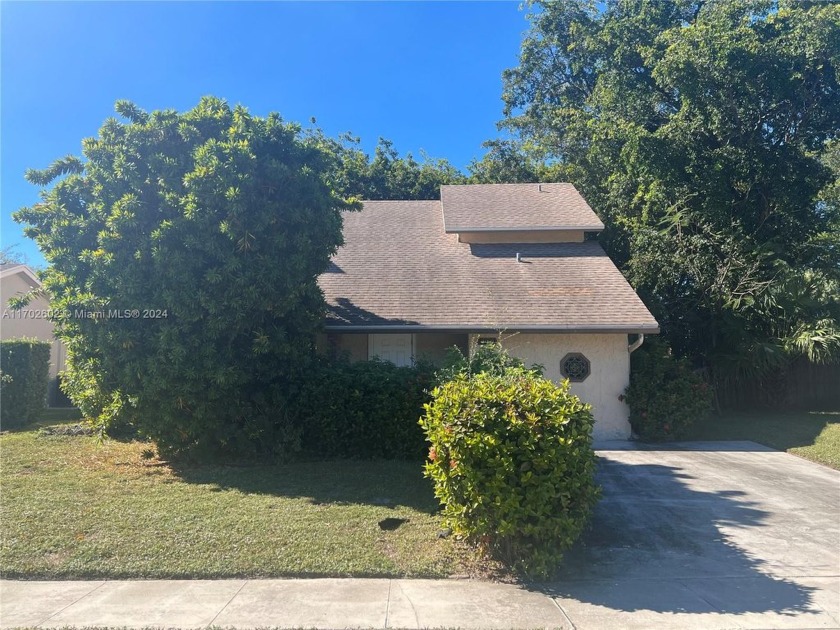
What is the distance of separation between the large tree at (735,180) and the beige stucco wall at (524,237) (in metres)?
2.28

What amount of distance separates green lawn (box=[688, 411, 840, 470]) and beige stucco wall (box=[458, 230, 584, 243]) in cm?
546

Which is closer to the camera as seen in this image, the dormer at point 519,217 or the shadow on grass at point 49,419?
the shadow on grass at point 49,419

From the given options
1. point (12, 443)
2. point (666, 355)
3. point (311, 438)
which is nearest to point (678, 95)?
point (666, 355)

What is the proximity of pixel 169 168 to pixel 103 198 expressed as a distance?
1.08m

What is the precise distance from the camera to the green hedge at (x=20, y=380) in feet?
40.0

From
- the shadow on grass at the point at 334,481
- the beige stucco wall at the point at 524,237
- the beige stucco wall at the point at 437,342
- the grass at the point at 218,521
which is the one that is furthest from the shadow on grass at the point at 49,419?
the beige stucco wall at the point at 524,237

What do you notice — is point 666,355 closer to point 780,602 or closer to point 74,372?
point 780,602

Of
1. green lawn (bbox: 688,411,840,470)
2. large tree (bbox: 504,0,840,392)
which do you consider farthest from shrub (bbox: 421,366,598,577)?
large tree (bbox: 504,0,840,392)

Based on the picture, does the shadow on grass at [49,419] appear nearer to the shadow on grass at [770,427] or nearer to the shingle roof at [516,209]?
the shingle roof at [516,209]

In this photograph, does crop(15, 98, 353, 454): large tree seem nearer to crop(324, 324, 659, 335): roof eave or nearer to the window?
crop(324, 324, 659, 335): roof eave

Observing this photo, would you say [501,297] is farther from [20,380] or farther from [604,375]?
[20,380]

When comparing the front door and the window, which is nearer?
the window

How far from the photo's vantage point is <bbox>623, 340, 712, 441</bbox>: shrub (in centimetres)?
1144

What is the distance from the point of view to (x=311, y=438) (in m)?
9.34
